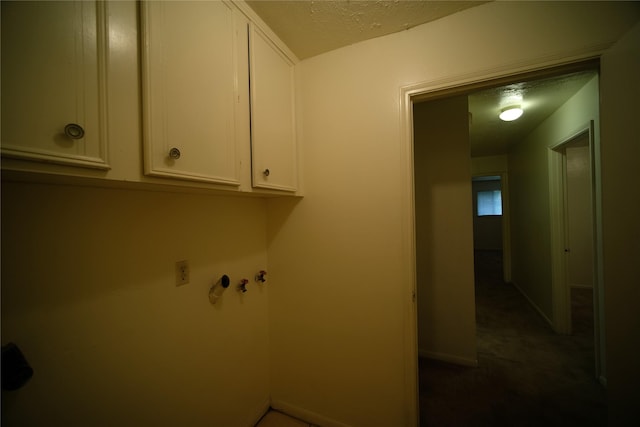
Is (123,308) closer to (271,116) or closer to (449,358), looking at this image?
(271,116)

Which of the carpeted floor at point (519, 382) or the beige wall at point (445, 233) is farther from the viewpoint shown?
the beige wall at point (445, 233)

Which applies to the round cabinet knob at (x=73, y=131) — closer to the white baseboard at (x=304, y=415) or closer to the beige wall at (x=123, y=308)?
the beige wall at (x=123, y=308)

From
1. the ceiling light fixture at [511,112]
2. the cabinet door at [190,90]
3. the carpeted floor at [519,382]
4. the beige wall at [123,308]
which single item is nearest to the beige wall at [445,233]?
the carpeted floor at [519,382]

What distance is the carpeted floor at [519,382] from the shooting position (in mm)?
1471

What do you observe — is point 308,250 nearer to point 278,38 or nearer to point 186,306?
point 186,306

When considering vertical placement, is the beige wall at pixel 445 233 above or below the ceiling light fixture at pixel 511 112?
below

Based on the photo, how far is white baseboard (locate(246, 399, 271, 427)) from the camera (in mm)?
1412

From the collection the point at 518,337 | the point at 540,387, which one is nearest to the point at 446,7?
the point at 540,387

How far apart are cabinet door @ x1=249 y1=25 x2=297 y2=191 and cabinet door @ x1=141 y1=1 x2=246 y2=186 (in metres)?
0.12

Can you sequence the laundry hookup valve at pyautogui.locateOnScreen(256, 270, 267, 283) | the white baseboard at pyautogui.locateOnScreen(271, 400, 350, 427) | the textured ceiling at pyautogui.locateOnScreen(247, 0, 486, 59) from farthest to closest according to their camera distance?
the laundry hookup valve at pyautogui.locateOnScreen(256, 270, 267, 283) < the white baseboard at pyautogui.locateOnScreen(271, 400, 350, 427) < the textured ceiling at pyautogui.locateOnScreen(247, 0, 486, 59)

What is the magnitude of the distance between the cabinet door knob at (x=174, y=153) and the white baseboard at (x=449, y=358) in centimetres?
247

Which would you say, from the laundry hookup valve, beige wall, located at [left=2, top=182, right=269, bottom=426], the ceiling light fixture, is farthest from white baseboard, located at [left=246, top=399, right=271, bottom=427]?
the ceiling light fixture

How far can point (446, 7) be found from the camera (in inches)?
42.4

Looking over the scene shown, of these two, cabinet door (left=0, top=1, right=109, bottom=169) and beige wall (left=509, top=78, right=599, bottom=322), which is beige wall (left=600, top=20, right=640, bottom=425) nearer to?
beige wall (left=509, top=78, right=599, bottom=322)
